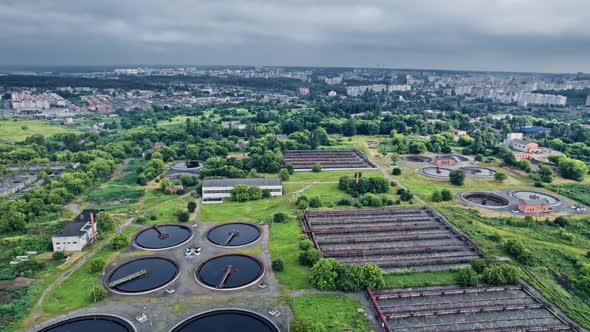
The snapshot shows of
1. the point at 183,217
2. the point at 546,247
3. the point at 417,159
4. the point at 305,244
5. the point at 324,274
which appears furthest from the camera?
the point at 417,159

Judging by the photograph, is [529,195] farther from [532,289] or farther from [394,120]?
[394,120]

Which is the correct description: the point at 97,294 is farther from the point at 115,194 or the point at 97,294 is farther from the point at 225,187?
the point at 115,194

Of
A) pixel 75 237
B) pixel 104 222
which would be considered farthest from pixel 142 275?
pixel 104 222

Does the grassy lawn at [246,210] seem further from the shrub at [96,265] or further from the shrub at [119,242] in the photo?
the shrub at [96,265]

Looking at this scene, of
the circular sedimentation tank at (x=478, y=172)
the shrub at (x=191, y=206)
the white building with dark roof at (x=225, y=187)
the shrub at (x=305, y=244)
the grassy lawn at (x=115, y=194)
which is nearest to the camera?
the shrub at (x=305, y=244)

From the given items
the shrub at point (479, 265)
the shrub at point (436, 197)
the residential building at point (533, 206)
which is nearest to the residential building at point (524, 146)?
the residential building at point (533, 206)
